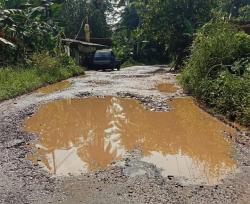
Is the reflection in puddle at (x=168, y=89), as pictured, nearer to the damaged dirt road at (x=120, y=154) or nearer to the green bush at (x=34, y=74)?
the damaged dirt road at (x=120, y=154)

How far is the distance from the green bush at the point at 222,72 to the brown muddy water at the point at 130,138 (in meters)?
0.57

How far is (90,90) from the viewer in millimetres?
15586

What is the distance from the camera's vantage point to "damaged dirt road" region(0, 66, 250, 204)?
207 inches

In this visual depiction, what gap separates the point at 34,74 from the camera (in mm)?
19031

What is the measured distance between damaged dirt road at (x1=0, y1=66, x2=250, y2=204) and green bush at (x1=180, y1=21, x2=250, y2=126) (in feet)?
1.83

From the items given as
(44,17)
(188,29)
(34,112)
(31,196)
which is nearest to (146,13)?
(188,29)

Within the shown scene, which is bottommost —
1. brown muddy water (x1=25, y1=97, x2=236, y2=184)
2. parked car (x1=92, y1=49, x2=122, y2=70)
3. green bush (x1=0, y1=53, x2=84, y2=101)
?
parked car (x1=92, y1=49, x2=122, y2=70)

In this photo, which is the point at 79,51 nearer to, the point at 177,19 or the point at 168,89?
the point at 177,19

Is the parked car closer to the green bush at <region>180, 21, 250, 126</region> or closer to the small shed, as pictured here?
the small shed

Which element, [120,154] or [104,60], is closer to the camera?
[120,154]

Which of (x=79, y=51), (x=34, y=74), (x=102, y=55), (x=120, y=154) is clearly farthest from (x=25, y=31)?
(x=120, y=154)

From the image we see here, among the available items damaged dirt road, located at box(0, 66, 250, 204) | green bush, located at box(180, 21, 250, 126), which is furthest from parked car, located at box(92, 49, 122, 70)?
damaged dirt road, located at box(0, 66, 250, 204)

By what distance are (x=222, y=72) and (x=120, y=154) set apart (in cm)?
612

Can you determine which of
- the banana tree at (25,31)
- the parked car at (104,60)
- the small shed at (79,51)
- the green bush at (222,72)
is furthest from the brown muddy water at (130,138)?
the small shed at (79,51)
